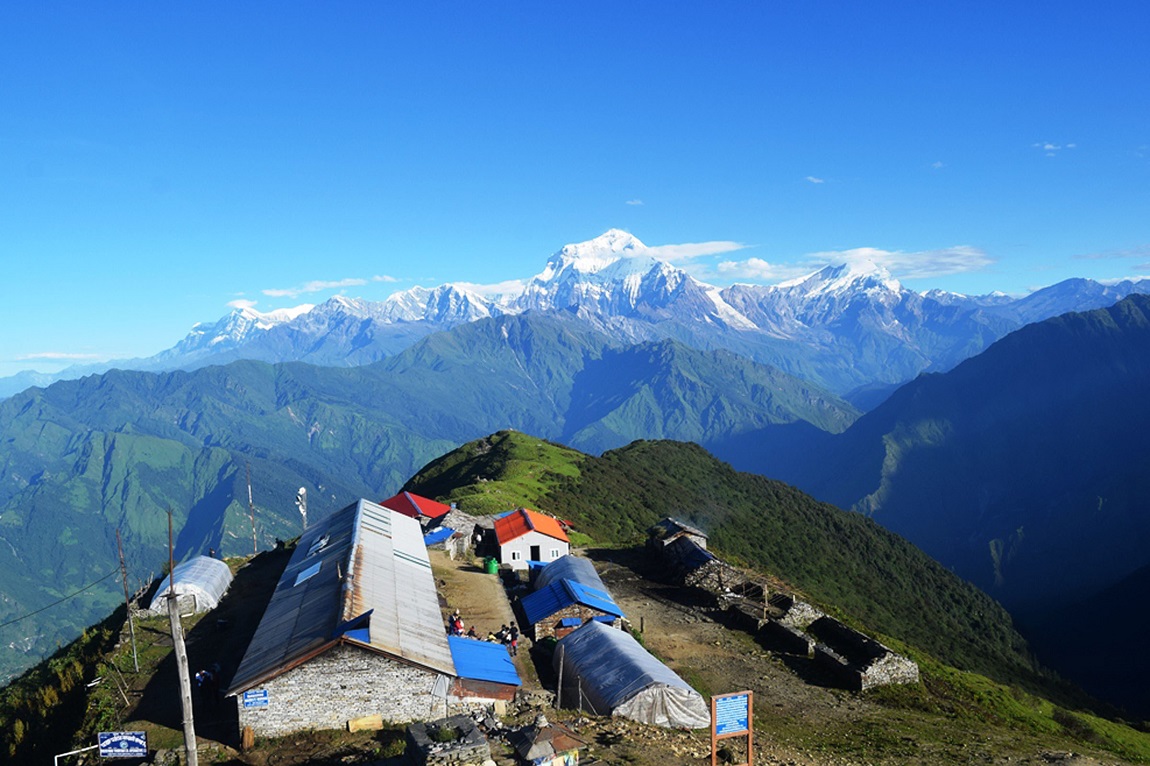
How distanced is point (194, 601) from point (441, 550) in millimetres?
17698

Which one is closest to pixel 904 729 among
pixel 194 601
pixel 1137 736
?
pixel 1137 736

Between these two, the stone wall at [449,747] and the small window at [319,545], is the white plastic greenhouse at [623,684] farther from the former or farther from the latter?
the small window at [319,545]

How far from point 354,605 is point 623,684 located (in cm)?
1097

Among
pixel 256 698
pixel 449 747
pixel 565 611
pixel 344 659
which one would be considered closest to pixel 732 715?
pixel 449 747

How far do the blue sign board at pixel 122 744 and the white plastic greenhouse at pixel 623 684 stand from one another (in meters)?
15.1

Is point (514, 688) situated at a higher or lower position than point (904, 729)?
higher

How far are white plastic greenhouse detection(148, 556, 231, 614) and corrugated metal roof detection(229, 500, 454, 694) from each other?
206 inches

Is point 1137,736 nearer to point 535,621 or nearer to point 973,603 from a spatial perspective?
point 535,621

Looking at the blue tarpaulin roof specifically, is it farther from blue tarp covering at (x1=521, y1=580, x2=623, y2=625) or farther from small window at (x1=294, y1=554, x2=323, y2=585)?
small window at (x1=294, y1=554, x2=323, y2=585)

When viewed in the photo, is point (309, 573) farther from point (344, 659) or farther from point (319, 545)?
point (344, 659)

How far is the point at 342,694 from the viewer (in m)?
25.4

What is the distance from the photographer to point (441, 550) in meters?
54.8

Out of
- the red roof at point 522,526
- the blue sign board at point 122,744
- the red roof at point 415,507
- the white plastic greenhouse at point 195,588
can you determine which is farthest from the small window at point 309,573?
the red roof at point 415,507

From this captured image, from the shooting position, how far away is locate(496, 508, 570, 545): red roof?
54.4m
